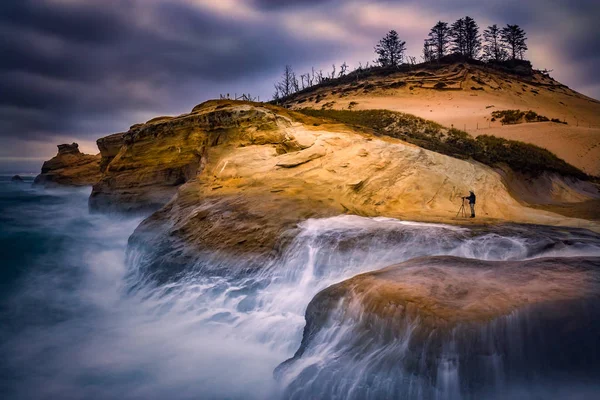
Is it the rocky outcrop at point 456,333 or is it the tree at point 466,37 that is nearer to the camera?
the rocky outcrop at point 456,333

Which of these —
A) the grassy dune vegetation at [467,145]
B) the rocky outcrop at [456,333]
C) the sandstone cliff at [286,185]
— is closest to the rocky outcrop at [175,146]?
the sandstone cliff at [286,185]

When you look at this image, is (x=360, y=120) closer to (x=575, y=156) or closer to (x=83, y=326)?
(x=575, y=156)

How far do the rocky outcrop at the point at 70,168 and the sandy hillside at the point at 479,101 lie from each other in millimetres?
32576

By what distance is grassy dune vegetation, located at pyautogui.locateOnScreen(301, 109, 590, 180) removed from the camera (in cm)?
1800

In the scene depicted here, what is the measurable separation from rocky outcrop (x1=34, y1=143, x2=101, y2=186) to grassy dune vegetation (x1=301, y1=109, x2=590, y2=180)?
3520cm

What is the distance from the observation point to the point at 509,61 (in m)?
68.4

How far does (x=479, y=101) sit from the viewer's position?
4897cm

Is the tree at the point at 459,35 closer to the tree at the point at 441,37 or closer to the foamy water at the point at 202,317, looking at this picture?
the tree at the point at 441,37

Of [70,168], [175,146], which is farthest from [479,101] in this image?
[70,168]

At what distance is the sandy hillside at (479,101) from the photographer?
3000 centimetres

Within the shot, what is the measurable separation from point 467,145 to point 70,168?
52.5m

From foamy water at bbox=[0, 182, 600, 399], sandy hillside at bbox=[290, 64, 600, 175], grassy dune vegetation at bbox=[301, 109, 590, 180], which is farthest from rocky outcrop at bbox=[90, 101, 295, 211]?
sandy hillside at bbox=[290, 64, 600, 175]

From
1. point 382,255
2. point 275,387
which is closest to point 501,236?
point 382,255

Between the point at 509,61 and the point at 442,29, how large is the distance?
1459cm
